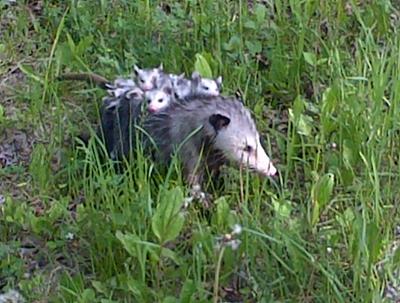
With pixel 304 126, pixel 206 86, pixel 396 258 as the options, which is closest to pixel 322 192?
pixel 396 258

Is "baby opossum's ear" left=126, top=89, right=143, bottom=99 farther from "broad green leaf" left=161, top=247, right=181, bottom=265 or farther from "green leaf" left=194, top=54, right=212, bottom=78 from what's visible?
"broad green leaf" left=161, top=247, right=181, bottom=265

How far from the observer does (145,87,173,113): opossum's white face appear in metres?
3.98

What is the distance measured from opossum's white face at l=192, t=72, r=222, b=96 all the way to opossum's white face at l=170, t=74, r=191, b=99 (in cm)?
2

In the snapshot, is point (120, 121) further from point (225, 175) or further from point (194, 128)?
point (225, 175)

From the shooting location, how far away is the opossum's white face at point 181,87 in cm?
403

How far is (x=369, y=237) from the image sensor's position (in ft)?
10.6

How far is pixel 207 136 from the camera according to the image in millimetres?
3844

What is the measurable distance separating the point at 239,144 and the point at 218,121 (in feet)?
0.34

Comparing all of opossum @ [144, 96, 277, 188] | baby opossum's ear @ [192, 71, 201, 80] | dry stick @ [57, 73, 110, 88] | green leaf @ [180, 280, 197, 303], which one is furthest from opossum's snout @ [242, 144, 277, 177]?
dry stick @ [57, 73, 110, 88]

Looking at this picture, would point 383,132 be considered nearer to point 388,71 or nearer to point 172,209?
point 388,71

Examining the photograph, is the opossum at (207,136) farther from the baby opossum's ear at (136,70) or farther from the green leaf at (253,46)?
the green leaf at (253,46)

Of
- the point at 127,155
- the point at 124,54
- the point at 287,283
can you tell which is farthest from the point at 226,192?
the point at 124,54

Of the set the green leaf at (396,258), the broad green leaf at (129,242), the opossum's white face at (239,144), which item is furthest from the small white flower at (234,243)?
the opossum's white face at (239,144)

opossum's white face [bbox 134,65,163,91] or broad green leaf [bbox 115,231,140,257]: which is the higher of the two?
opossum's white face [bbox 134,65,163,91]
